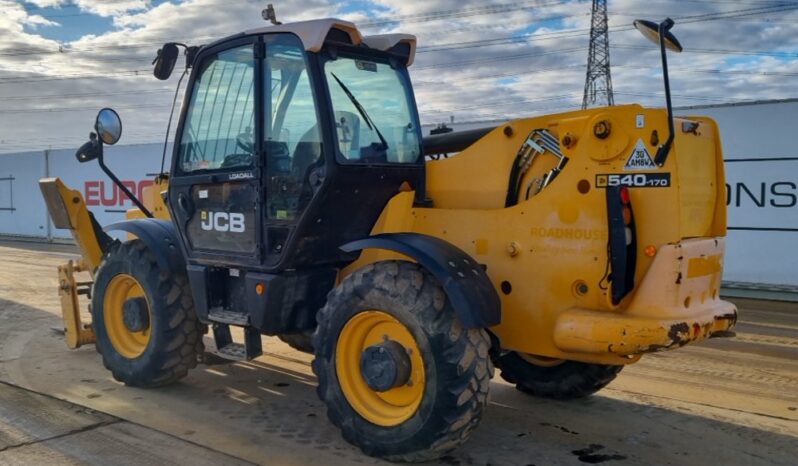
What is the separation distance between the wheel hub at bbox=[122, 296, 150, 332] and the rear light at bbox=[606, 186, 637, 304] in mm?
3517

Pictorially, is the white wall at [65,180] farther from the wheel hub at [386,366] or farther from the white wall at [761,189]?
the wheel hub at [386,366]

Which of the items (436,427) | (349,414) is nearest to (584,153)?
(436,427)

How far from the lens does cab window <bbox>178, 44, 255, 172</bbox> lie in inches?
198

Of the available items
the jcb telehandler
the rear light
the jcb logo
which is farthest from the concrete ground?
the jcb logo

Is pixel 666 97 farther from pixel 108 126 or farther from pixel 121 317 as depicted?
pixel 121 317

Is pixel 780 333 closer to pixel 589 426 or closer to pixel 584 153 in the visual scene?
pixel 589 426

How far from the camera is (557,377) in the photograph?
5340 mm

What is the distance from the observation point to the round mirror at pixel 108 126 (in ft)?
19.3

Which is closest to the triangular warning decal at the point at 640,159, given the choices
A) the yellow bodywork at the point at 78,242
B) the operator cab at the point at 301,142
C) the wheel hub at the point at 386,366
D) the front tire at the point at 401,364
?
the front tire at the point at 401,364

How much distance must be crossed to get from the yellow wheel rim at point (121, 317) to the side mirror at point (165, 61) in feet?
5.25

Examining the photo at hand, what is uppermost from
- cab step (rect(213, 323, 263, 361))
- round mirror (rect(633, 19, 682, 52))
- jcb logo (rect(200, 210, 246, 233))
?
round mirror (rect(633, 19, 682, 52))

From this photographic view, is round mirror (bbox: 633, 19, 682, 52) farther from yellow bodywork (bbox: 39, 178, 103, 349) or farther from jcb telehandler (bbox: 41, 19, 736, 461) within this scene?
yellow bodywork (bbox: 39, 178, 103, 349)

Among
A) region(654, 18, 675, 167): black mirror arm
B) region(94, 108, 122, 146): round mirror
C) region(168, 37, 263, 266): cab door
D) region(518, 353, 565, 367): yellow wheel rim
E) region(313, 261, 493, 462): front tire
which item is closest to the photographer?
region(654, 18, 675, 167): black mirror arm

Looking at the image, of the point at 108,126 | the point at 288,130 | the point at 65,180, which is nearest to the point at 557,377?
the point at 288,130
